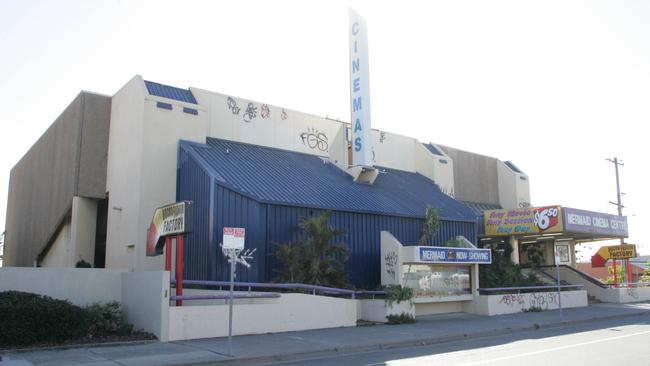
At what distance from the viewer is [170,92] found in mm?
25109

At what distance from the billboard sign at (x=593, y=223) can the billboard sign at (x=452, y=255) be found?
7532 millimetres

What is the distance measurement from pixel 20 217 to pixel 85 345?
83.9ft

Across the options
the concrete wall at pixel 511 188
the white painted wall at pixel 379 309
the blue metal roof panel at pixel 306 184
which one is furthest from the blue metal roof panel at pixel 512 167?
the white painted wall at pixel 379 309

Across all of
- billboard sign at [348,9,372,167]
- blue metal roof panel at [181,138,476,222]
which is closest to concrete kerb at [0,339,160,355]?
blue metal roof panel at [181,138,476,222]

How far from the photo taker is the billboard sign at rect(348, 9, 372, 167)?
2731 cm

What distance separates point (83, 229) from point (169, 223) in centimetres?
1093

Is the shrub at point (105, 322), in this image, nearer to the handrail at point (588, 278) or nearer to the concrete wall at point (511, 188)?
the handrail at point (588, 278)

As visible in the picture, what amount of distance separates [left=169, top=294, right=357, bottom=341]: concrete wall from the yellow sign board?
1506 centimetres

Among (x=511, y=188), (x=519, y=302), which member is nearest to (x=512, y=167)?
(x=511, y=188)

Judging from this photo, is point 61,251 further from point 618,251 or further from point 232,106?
point 618,251

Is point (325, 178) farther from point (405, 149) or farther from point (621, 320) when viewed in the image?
point (621, 320)

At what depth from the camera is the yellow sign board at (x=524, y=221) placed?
1168 inches

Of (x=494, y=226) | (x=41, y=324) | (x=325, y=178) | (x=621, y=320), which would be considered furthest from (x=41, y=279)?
(x=494, y=226)

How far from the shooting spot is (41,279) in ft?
55.5
